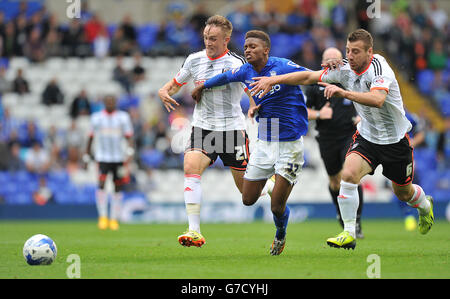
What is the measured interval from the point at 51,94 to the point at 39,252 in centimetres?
1502

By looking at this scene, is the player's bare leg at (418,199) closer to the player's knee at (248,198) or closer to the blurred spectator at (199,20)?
the player's knee at (248,198)

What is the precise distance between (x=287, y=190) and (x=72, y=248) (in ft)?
10.7

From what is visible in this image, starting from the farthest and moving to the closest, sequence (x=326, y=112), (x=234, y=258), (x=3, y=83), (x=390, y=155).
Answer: (x=3, y=83) < (x=326, y=112) < (x=390, y=155) < (x=234, y=258)

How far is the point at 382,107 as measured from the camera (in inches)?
340

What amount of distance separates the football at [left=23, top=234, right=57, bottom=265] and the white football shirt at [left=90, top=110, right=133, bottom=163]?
25.7 ft

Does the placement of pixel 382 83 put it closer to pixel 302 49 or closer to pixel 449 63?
pixel 302 49

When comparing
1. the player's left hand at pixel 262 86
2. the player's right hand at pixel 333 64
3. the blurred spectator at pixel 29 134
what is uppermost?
the blurred spectator at pixel 29 134

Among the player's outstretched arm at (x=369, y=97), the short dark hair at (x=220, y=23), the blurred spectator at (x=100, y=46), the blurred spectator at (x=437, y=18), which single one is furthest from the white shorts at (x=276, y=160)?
the blurred spectator at (x=437, y=18)

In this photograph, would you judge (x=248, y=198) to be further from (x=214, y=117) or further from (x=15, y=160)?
(x=15, y=160)

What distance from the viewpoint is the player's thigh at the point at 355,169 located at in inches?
339

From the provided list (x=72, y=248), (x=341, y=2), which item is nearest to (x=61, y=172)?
(x=72, y=248)

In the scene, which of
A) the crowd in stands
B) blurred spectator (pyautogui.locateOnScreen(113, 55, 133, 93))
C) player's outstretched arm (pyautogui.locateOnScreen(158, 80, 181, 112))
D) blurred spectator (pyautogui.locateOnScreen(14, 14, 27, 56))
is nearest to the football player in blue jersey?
player's outstretched arm (pyautogui.locateOnScreen(158, 80, 181, 112))

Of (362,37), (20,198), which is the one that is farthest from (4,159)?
(362,37)

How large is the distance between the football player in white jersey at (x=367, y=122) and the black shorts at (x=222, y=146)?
125 centimetres
